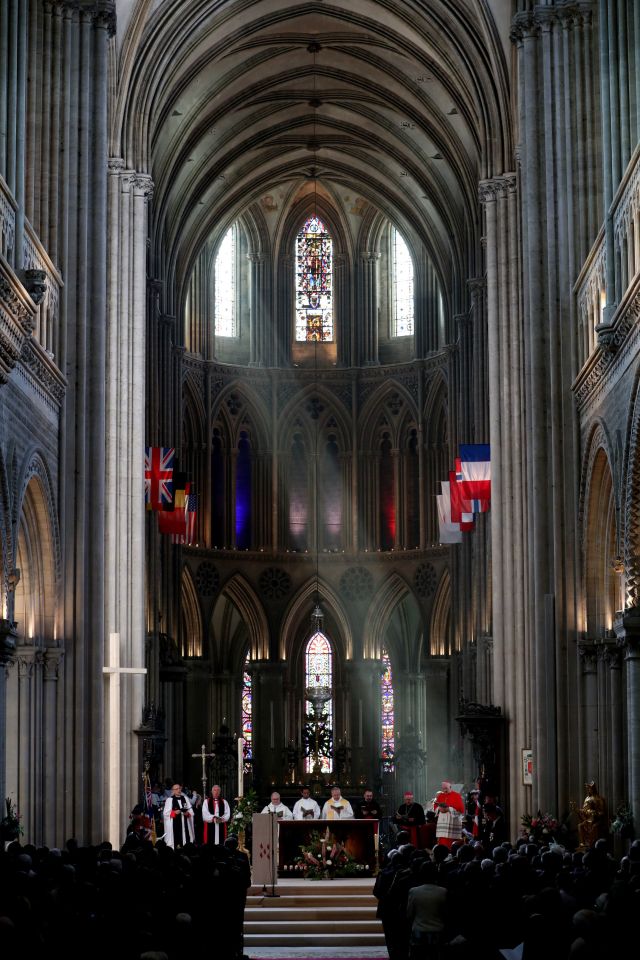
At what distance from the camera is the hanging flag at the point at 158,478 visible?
39.8 m

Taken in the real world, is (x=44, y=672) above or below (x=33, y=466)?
below

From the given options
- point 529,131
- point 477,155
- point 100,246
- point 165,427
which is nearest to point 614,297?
point 529,131

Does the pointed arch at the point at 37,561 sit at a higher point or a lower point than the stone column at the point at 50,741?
higher

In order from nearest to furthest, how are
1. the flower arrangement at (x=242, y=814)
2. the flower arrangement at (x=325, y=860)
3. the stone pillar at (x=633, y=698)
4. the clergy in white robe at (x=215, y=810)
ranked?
the stone pillar at (x=633, y=698), the flower arrangement at (x=325, y=860), the flower arrangement at (x=242, y=814), the clergy in white robe at (x=215, y=810)

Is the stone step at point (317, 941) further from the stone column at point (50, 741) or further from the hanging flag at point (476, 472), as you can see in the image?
the hanging flag at point (476, 472)

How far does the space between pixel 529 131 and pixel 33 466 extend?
11.6 m

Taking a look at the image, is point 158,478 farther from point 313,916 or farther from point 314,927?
point 314,927

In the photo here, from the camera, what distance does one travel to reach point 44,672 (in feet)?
87.9

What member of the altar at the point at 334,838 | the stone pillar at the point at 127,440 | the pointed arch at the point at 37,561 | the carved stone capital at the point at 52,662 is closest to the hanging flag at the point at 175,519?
the stone pillar at the point at 127,440

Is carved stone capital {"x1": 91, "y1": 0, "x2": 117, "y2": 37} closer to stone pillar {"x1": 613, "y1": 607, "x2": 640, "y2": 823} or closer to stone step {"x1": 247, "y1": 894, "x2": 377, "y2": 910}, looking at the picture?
stone pillar {"x1": 613, "y1": 607, "x2": 640, "y2": 823}

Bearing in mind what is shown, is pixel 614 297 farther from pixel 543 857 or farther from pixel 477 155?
pixel 477 155

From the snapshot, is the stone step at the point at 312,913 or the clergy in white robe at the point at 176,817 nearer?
the stone step at the point at 312,913

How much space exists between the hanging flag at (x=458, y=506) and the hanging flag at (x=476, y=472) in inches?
7.6

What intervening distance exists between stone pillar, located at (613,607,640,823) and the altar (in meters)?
7.92
